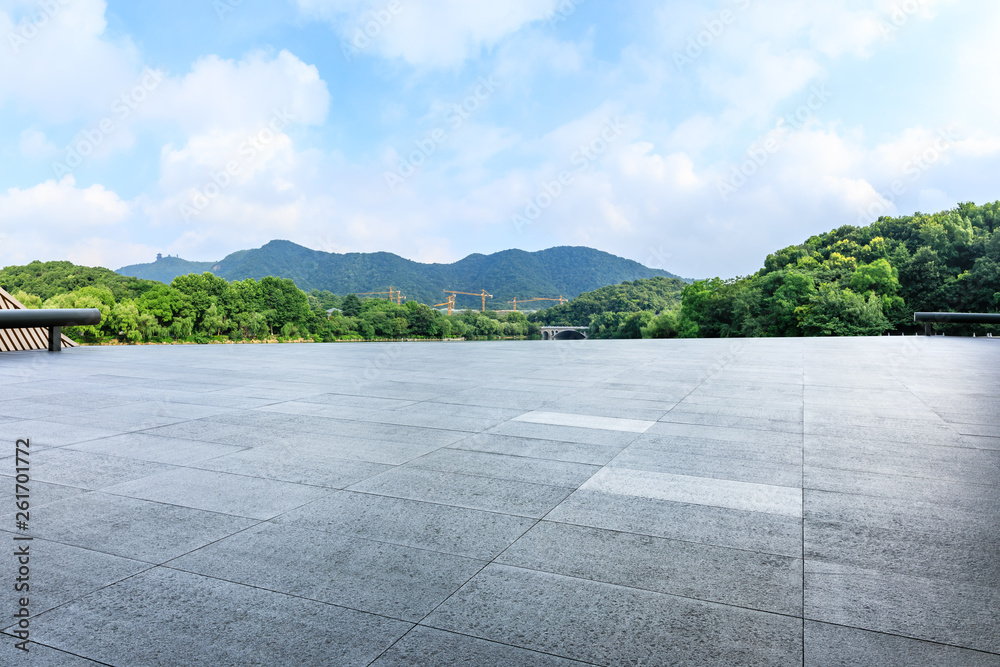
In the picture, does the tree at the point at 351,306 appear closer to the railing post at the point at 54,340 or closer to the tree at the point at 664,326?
the tree at the point at 664,326

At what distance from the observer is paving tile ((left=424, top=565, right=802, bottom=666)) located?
1.72 meters

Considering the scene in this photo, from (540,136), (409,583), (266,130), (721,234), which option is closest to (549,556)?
(409,583)

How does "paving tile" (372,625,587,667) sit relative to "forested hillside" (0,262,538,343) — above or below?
below

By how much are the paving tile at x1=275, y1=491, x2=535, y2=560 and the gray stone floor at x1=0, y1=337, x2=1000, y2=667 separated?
14mm

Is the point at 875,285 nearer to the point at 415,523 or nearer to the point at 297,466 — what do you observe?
the point at 297,466

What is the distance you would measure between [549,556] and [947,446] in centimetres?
355

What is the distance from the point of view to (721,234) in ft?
103

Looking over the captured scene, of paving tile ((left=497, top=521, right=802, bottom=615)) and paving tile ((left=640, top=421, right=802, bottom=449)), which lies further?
paving tile ((left=640, top=421, right=802, bottom=449))

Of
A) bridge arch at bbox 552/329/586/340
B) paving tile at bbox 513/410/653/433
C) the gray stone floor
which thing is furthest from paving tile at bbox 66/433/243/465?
bridge arch at bbox 552/329/586/340

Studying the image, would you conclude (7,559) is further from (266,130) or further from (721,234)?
(721,234)

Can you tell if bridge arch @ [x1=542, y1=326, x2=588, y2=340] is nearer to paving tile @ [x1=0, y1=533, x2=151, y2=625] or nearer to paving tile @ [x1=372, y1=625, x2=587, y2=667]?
paving tile @ [x1=0, y1=533, x2=151, y2=625]

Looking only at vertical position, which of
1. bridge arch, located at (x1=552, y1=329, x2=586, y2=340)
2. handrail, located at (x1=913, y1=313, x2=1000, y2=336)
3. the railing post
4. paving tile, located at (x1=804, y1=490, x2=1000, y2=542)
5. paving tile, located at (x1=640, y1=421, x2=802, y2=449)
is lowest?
bridge arch, located at (x1=552, y1=329, x2=586, y2=340)

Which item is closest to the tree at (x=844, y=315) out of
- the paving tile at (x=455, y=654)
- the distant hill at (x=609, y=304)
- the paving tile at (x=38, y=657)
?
the distant hill at (x=609, y=304)

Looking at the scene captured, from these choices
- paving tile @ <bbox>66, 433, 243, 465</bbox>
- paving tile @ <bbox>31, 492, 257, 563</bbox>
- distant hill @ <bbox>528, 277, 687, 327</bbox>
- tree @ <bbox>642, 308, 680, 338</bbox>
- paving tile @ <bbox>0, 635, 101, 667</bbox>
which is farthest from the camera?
distant hill @ <bbox>528, 277, 687, 327</bbox>
